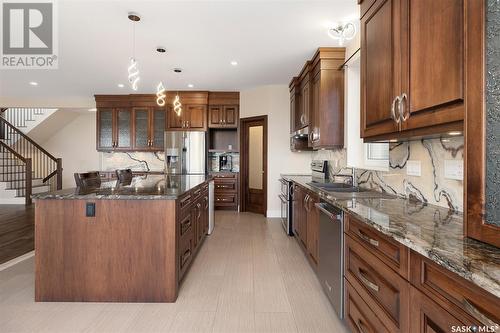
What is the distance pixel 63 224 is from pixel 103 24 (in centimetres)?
222

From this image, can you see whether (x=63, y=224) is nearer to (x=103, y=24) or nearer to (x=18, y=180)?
(x=103, y=24)

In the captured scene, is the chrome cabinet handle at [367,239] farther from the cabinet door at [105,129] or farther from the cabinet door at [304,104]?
the cabinet door at [105,129]

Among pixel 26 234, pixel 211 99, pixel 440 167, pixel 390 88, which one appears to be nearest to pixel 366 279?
pixel 440 167

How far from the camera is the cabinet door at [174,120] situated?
6.08 meters

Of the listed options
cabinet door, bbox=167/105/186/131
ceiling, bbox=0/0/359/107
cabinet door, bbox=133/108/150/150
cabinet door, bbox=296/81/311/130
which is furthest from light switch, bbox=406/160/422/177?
cabinet door, bbox=133/108/150/150

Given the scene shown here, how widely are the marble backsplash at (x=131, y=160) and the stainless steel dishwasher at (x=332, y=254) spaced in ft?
17.6

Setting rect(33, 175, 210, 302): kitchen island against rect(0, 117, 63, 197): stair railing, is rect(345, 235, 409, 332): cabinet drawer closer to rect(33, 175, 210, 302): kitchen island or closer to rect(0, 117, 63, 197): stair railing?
rect(33, 175, 210, 302): kitchen island

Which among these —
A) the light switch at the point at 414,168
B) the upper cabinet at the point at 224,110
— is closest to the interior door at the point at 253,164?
the upper cabinet at the point at 224,110

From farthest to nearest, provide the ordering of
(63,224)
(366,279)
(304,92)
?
(304,92) → (63,224) → (366,279)

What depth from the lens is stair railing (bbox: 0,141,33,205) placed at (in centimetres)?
649

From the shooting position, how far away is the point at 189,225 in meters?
2.78

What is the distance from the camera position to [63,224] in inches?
85.9

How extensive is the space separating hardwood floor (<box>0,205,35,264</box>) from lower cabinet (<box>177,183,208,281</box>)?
2.16m

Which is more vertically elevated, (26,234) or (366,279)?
(366,279)
